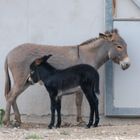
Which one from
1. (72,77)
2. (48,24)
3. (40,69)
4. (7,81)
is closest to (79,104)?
(72,77)

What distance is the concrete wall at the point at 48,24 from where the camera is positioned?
10242 millimetres

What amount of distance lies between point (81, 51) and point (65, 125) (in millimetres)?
1240

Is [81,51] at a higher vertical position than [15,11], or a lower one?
lower

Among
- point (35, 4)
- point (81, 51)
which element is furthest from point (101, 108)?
point (35, 4)

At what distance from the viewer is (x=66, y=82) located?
31.2 ft

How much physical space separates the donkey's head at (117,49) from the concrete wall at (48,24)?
358 millimetres

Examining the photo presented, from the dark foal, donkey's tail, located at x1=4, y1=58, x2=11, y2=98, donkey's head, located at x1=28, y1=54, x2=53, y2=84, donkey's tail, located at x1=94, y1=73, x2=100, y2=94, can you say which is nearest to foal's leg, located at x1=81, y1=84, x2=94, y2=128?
the dark foal

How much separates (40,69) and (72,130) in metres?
1.08

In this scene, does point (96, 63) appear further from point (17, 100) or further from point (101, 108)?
point (17, 100)

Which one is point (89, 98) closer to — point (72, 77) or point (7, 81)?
point (72, 77)

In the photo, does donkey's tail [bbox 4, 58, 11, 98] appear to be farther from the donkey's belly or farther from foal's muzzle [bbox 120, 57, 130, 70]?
foal's muzzle [bbox 120, 57, 130, 70]

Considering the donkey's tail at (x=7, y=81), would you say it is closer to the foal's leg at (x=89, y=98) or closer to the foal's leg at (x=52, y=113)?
the foal's leg at (x=52, y=113)

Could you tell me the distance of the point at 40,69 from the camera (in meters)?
9.61

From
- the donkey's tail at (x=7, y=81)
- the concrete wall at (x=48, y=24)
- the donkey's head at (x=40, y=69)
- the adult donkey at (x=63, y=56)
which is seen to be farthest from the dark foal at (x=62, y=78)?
the concrete wall at (x=48, y=24)
